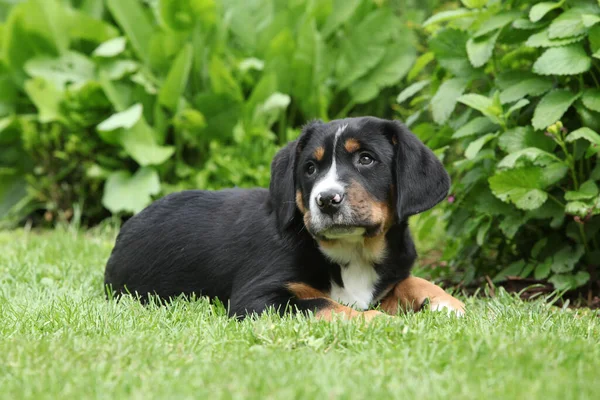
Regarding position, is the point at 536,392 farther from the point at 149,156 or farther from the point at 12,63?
the point at 12,63

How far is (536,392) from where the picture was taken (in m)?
2.49

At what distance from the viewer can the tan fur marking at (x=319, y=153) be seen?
4043mm

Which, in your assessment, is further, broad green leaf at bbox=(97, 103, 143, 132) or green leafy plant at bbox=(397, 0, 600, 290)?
broad green leaf at bbox=(97, 103, 143, 132)

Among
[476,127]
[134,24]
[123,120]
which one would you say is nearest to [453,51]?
[476,127]

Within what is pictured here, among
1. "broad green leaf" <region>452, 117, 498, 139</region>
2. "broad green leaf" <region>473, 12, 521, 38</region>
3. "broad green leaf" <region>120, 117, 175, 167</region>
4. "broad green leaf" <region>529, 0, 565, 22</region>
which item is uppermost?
"broad green leaf" <region>529, 0, 565, 22</region>

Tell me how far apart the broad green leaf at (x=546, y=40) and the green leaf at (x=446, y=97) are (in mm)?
561

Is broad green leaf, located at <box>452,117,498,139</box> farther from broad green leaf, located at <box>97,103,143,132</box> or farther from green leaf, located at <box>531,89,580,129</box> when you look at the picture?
broad green leaf, located at <box>97,103,143,132</box>

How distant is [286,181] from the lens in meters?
4.21

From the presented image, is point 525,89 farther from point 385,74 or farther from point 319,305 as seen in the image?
point 385,74

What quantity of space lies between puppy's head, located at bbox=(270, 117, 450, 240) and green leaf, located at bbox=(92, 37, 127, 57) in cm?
430

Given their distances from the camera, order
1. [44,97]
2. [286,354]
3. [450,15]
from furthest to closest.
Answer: [44,97], [450,15], [286,354]

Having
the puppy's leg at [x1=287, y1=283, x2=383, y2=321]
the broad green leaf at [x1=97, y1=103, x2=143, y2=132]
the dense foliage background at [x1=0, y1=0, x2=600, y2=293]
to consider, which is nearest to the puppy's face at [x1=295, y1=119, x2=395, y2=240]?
the puppy's leg at [x1=287, y1=283, x2=383, y2=321]

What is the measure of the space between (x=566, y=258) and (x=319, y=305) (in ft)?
6.45

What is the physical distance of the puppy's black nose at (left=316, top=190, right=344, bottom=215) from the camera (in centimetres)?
374
